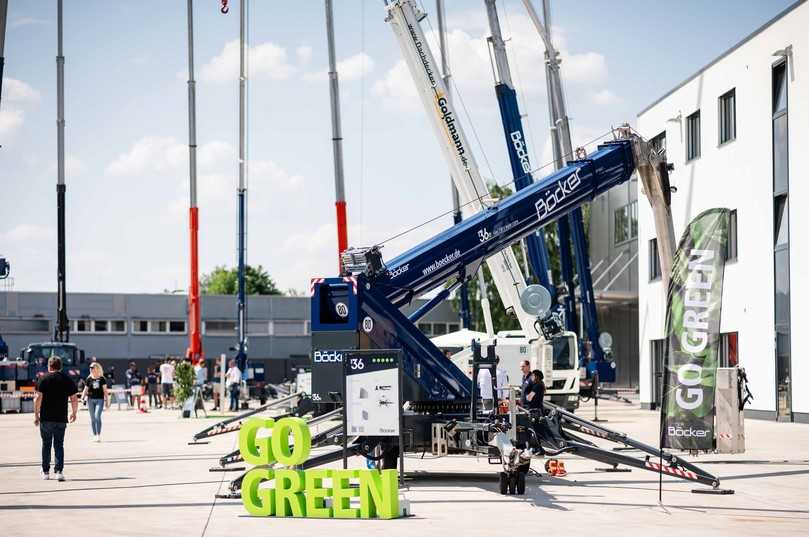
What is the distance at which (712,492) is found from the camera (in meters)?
15.8

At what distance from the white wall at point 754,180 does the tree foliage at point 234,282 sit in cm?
9248

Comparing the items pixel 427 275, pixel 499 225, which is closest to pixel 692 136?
pixel 499 225

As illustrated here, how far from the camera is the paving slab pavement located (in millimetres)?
12531

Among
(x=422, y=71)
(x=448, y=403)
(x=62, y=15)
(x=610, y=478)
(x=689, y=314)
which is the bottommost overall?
(x=610, y=478)

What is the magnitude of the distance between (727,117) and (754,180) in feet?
10.7

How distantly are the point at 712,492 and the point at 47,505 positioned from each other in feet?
28.5

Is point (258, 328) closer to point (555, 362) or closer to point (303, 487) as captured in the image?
point (555, 362)

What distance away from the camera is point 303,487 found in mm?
13625

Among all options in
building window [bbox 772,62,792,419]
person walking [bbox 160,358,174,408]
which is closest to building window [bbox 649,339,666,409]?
building window [bbox 772,62,792,419]

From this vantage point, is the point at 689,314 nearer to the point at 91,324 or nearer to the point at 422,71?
the point at 422,71

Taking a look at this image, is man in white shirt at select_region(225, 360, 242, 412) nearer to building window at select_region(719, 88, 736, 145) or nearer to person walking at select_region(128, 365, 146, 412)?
person walking at select_region(128, 365, 146, 412)

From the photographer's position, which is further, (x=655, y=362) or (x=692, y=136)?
(x=655, y=362)

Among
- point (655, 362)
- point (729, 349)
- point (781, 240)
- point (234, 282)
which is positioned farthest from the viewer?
point (234, 282)

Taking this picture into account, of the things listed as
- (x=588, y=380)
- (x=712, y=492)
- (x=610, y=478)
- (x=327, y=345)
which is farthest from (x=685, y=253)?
(x=588, y=380)
